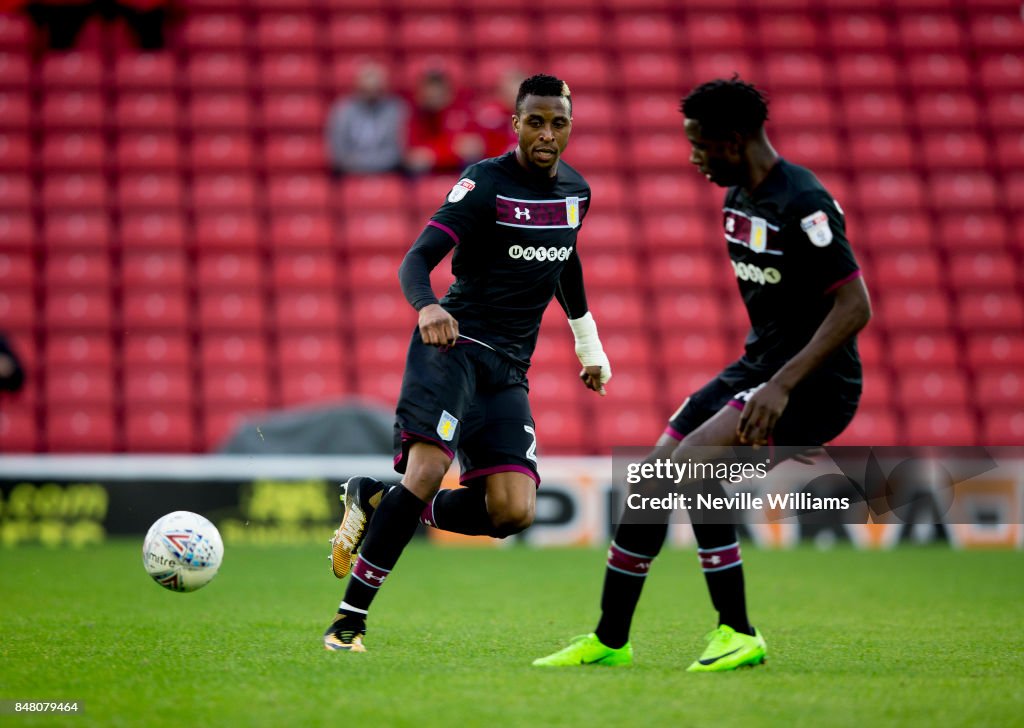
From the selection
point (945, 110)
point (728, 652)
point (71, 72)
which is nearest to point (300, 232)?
point (71, 72)

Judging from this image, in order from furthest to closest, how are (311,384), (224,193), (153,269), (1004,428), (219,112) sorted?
(219,112) → (224,193) → (153,269) → (1004,428) → (311,384)

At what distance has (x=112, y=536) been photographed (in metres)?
10.0

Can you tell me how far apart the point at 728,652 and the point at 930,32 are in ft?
41.8

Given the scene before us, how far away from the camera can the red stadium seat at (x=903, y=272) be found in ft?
42.5

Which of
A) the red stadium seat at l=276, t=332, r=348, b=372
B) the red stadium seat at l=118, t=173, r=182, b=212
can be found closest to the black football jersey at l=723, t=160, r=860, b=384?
the red stadium seat at l=276, t=332, r=348, b=372

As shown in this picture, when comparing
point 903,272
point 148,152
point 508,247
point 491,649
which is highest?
point 148,152

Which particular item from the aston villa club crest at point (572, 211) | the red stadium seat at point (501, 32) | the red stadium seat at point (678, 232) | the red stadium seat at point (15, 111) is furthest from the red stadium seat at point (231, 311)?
the aston villa club crest at point (572, 211)

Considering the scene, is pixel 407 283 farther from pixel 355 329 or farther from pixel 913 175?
pixel 913 175

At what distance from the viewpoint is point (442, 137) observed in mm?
12812

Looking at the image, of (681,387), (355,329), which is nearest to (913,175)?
(681,387)

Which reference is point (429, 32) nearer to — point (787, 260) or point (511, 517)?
point (511, 517)

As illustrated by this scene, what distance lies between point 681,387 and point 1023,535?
3.40 m

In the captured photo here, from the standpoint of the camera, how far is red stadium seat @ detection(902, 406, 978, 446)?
11.9 meters

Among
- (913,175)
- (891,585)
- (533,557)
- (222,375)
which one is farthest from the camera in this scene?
(913,175)
